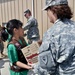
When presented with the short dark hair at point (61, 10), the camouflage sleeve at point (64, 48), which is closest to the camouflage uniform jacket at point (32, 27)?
→ the short dark hair at point (61, 10)

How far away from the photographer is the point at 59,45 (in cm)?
232

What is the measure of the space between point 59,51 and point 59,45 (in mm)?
56

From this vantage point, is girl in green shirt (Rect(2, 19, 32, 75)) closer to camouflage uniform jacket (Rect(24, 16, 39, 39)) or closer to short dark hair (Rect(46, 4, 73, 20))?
short dark hair (Rect(46, 4, 73, 20))

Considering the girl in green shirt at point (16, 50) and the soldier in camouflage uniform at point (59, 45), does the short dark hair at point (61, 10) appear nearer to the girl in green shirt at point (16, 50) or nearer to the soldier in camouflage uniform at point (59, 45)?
the soldier in camouflage uniform at point (59, 45)

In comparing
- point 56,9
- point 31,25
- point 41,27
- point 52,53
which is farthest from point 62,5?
point 41,27

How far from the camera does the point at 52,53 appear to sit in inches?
92.1

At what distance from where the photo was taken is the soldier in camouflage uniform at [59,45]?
2.33m

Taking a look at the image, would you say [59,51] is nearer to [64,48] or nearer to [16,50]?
[64,48]

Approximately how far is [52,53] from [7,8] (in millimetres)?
8342

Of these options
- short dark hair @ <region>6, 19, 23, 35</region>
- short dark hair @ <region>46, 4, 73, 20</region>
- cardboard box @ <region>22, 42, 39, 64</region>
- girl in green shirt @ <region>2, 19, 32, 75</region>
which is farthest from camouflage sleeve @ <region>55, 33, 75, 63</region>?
short dark hair @ <region>6, 19, 23, 35</region>

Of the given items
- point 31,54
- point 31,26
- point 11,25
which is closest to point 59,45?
point 31,54

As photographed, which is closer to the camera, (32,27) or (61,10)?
(61,10)

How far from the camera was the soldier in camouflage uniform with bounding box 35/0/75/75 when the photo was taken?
233 cm

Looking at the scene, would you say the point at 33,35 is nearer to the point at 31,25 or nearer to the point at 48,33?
the point at 31,25
